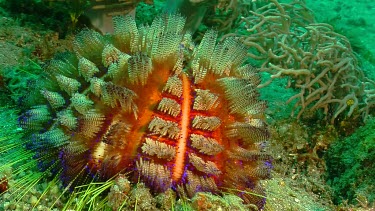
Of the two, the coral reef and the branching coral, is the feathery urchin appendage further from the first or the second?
the branching coral

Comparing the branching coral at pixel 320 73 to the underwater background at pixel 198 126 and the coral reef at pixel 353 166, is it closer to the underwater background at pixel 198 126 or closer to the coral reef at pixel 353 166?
the underwater background at pixel 198 126

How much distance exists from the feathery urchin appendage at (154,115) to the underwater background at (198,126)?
12 mm

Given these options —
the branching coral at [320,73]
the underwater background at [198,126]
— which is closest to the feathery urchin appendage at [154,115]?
the underwater background at [198,126]

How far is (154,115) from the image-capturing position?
248cm

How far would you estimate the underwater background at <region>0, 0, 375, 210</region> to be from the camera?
2443 mm

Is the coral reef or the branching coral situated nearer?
the coral reef

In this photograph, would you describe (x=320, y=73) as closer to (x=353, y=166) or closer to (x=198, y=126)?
(x=353, y=166)

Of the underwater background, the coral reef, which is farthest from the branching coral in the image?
the coral reef

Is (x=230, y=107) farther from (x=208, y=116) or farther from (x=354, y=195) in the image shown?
(x=354, y=195)

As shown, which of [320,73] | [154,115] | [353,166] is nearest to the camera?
[154,115]

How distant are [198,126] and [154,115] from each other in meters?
0.30

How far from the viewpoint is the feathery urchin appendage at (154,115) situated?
2.42 m

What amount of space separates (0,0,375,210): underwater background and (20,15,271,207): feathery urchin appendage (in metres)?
0.01

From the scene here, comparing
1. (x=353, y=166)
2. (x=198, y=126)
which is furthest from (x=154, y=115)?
(x=353, y=166)
